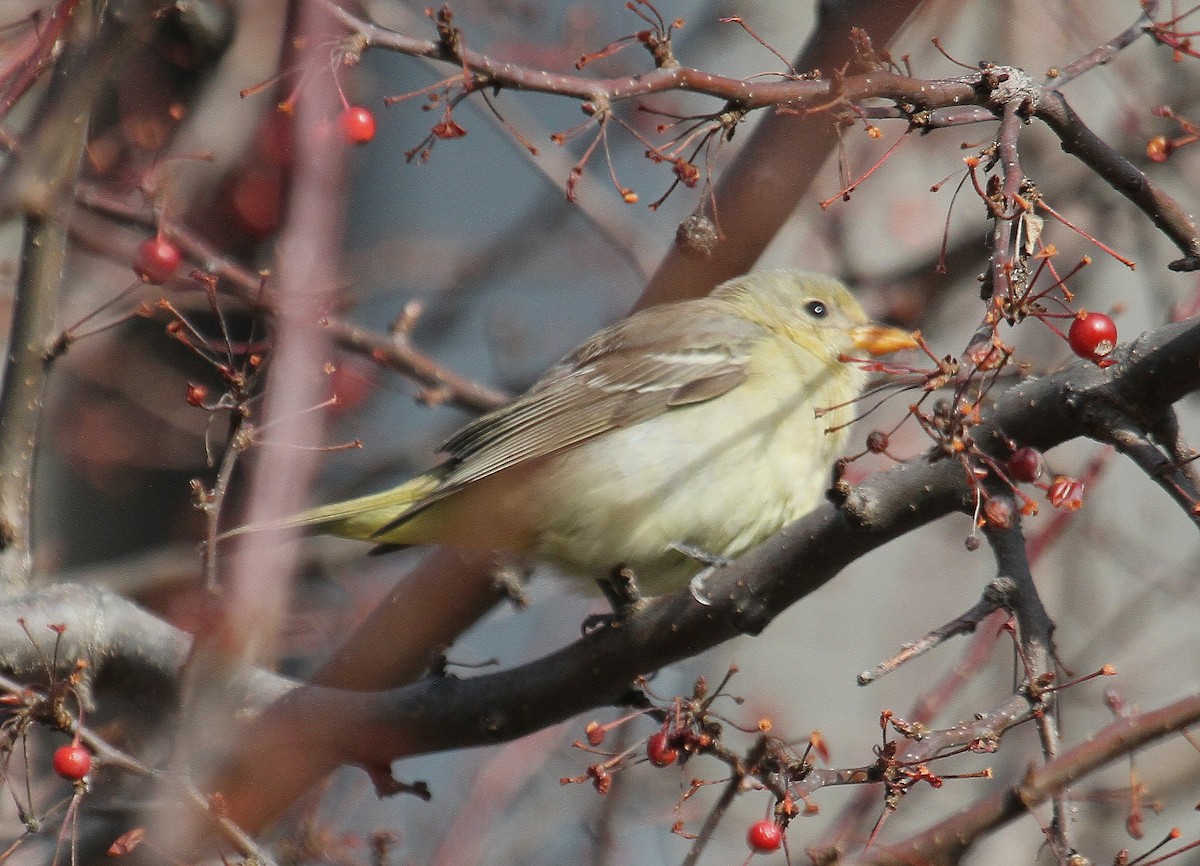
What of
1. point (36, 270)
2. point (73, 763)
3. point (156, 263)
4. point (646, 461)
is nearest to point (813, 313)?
point (646, 461)

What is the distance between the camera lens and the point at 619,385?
4867 mm

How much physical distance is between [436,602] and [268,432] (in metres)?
1.43

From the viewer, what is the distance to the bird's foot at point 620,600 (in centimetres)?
355

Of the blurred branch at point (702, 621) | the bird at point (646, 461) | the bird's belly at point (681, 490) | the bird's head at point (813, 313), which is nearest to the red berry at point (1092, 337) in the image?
the blurred branch at point (702, 621)

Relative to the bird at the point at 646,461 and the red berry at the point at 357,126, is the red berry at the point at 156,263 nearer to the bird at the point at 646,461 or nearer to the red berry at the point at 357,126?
the red berry at the point at 357,126

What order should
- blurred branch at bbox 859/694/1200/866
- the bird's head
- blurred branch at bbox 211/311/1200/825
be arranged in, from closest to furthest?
blurred branch at bbox 859/694/1200/866 < blurred branch at bbox 211/311/1200/825 < the bird's head

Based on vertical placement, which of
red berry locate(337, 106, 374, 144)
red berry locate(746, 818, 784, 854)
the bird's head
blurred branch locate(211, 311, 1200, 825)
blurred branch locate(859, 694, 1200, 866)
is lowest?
blurred branch locate(859, 694, 1200, 866)

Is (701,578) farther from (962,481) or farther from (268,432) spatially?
(268,432)

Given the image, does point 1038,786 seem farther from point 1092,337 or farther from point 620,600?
point 620,600

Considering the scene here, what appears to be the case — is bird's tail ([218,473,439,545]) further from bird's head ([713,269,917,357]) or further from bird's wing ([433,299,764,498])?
bird's head ([713,269,917,357])

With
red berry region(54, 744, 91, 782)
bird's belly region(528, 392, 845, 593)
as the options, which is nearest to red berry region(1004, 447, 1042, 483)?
bird's belly region(528, 392, 845, 593)

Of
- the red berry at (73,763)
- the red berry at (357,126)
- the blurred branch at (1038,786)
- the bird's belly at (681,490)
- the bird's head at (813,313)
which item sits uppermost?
the bird's head at (813,313)

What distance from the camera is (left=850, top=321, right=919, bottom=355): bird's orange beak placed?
4922 millimetres

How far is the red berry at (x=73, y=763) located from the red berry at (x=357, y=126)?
5.49 feet
